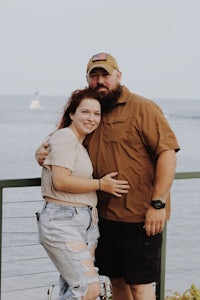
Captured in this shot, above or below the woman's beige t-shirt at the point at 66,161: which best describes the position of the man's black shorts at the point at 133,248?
below

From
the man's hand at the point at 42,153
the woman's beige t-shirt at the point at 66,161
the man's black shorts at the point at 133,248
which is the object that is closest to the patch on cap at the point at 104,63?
the woman's beige t-shirt at the point at 66,161

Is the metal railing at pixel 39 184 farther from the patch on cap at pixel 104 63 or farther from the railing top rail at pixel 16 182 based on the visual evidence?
the patch on cap at pixel 104 63

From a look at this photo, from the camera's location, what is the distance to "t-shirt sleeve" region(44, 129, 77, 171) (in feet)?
12.7

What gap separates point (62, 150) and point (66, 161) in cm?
6

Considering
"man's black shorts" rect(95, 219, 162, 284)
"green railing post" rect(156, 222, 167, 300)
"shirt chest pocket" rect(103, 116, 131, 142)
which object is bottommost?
"green railing post" rect(156, 222, 167, 300)

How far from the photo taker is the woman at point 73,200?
12.8ft

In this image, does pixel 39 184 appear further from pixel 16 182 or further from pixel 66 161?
pixel 66 161

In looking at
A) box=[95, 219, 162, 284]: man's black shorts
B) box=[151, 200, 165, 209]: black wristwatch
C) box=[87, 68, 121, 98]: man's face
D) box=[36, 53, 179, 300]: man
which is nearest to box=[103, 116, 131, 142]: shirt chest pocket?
box=[36, 53, 179, 300]: man

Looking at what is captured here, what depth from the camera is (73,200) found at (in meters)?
3.96

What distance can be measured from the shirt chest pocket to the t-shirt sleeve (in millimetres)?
217

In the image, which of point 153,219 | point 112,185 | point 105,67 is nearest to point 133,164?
point 112,185

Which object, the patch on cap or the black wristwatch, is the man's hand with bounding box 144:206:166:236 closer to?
the black wristwatch

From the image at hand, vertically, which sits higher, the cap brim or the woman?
the cap brim

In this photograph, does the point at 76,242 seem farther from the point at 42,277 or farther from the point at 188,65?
the point at 188,65
